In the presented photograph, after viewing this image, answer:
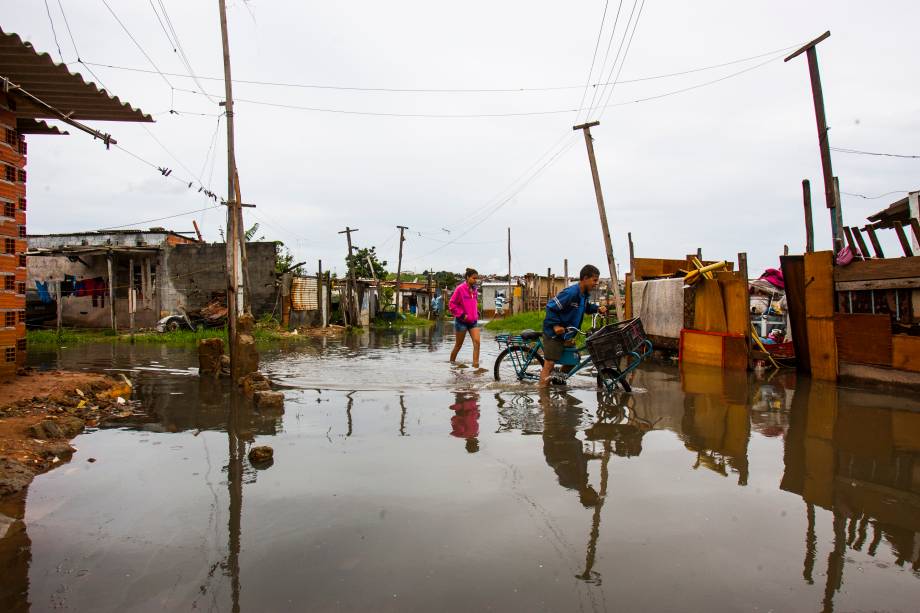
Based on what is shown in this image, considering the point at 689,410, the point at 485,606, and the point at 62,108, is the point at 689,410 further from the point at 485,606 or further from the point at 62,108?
the point at 62,108

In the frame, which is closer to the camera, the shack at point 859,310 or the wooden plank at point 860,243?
the shack at point 859,310

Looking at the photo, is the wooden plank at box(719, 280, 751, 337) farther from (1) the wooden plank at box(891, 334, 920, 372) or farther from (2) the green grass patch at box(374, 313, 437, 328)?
(2) the green grass patch at box(374, 313, 437, 328)

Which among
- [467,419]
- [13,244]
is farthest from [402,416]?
[13,244]

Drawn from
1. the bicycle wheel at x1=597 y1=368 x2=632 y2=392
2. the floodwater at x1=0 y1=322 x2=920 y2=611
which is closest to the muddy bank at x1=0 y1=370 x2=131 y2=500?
the floodwater at x1=0 y1=322 x2=920 y2=611

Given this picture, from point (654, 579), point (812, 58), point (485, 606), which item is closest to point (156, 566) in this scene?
point (485, 606)

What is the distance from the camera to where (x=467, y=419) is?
6672 mm

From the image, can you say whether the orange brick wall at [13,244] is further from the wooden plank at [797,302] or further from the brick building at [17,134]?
the wooden plank at [797,302]

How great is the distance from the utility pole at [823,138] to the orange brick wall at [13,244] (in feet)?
41.1

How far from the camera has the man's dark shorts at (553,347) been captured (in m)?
8.13

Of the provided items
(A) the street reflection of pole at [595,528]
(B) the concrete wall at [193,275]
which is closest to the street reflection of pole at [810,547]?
(A) the street reflection of pole at [595,528]

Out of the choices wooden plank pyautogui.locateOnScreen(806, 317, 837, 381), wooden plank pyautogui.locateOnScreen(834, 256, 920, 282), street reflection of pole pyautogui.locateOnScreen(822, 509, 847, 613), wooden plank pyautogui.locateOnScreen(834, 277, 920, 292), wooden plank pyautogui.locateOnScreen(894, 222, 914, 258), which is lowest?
street reflection of pole pyautogui.locateOnScreen(822, 509, 847, 613)

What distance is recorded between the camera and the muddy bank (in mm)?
4586

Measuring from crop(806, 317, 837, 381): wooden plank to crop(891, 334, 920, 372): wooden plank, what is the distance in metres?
0.92

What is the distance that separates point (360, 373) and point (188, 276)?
15.9 meters
